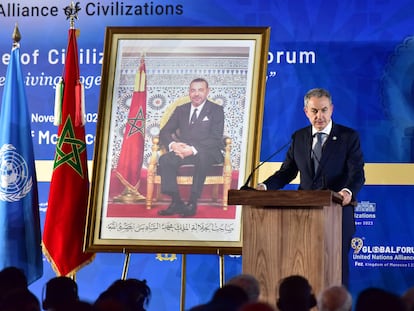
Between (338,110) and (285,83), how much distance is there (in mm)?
505

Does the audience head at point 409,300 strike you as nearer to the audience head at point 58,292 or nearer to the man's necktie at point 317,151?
the audience head at point 58,292

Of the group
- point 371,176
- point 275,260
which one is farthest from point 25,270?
point 371,176

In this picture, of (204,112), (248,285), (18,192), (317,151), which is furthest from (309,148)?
(248,285)

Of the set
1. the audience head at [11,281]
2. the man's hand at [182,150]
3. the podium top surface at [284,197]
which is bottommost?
the audience head at [11,281]

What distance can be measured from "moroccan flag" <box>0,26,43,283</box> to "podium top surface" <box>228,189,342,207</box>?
2287 mm

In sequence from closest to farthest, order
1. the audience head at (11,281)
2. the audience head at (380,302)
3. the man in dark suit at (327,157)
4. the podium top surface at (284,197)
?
the audience head at (380,302) → the audience head at (11,281) → the podium top surface at (284,197) → the man in dark suit at (327,157)

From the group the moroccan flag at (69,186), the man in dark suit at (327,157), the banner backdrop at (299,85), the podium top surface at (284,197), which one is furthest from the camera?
the banner backdrop at (299,85)

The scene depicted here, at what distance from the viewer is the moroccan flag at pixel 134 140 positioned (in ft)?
24.0

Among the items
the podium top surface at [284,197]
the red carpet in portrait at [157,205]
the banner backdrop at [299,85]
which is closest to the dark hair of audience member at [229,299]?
the podium top surface at [284,197]

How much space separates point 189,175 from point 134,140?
47 centimetres

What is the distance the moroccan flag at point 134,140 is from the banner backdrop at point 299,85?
1.71m

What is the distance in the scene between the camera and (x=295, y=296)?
4.26 meters

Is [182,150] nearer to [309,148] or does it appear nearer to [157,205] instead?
[157,205]

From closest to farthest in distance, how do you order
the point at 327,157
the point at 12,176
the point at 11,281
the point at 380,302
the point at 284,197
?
the point at 380,302
the point at 11,281
the point at 284,197
the point at 327,157
the point at 12,176
